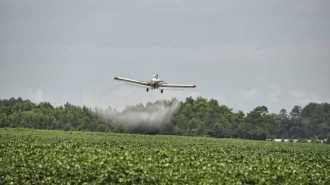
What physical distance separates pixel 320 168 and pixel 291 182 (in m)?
4.41

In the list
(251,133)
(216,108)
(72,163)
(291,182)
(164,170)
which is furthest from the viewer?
(216,108)

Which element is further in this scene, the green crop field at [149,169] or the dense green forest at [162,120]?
the dense green forest at [162,120]

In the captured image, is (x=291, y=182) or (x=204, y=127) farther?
(x=204, y=127)

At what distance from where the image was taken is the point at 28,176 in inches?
1332

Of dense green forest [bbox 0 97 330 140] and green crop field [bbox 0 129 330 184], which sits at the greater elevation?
dense green forest [bbox 0 97 330 140]

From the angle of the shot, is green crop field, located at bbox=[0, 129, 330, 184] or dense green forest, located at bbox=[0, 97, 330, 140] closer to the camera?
green crop field, located at bbox=[0, 129, 330, 184]

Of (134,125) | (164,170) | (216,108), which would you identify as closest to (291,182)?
(164,170)

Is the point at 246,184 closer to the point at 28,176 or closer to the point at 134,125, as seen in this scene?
the point at 28,176

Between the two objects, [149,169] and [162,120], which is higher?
[162,120]

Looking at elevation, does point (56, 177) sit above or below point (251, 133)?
below

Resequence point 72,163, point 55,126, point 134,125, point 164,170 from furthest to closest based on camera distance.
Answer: point 55,126
point 134,125
point 72,163
point 164,170

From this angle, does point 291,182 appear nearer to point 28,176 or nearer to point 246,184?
point 246,184

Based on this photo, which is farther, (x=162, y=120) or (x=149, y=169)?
(x=162, y=120)

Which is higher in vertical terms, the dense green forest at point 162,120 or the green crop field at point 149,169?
the dense green forest at point 162,120
